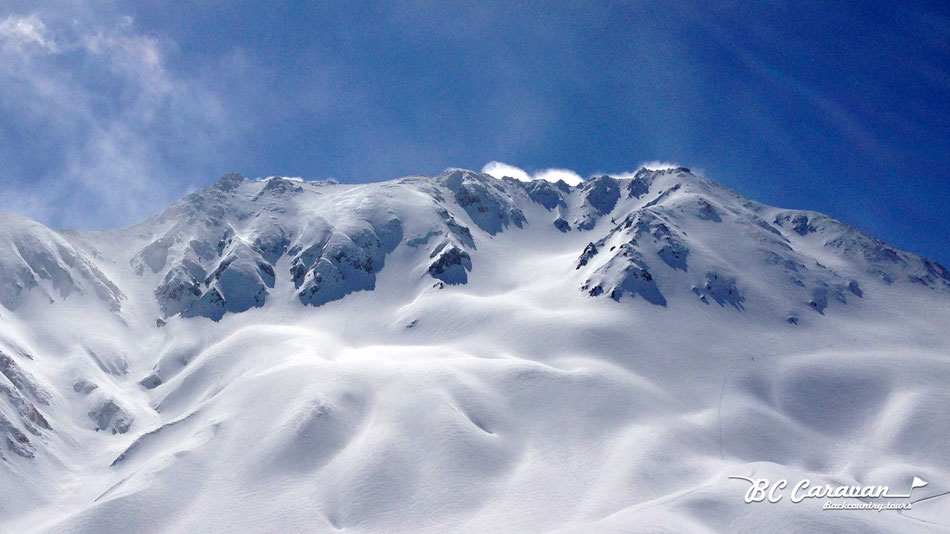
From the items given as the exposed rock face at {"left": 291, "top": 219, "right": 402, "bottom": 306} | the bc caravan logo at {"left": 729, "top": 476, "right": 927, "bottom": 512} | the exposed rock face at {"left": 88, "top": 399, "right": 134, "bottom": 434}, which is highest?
the exposed rock face at {"left": 291, "top": 219, "right": 402, "bottom": 306}

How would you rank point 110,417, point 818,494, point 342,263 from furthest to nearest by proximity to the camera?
point 342,263 < point 110,417 < point 818,494

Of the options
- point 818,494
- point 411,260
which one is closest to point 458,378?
point 818,494

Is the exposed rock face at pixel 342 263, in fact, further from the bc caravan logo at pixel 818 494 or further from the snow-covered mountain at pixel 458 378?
the bc caravan logo at pixel 818 494

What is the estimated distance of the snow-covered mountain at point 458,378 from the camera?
3029 inches

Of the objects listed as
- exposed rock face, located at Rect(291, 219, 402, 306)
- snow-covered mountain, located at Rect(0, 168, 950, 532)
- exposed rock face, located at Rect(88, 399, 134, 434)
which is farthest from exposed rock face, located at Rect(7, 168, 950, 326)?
exposed rock face, located at Rect(88, 399, 134, 434)

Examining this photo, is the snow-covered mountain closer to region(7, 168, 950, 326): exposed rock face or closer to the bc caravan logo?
region(7, 168, 950, 326): exposed rock face

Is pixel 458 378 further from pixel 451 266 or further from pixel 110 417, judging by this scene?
pixel 451 266

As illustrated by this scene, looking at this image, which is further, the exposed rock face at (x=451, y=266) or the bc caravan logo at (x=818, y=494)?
the exposed rock face at (x=451, y=266)

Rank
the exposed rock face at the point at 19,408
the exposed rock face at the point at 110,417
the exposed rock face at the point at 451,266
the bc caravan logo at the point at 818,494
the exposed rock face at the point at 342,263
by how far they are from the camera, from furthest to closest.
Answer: the exposed rock face at the point at 342,263
the exposed rock face at the point at 451,266
the exposed rock face at the point at 110,417
the exposed rock face at the point at 19,408
the bc caravan logo at the point at 818,494

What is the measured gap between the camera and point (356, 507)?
75250mm

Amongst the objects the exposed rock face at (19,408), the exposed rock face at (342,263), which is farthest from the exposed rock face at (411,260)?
the exposed rock face at (19,408)

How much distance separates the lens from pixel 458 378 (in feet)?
335

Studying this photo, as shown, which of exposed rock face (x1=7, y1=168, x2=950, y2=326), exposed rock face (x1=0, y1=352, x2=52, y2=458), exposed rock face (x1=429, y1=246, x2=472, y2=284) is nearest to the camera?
exposed rock face (x1=0, y1=352, x2=52, y2=458)

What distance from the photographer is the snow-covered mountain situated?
3029 inches
